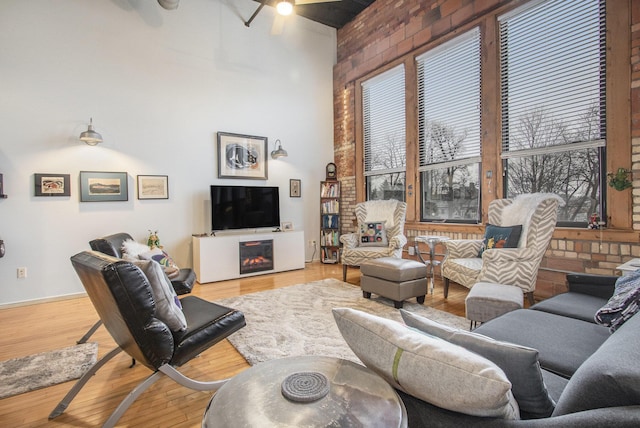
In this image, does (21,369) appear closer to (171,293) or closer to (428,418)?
(171,293)

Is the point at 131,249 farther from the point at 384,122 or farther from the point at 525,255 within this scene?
the point at 384,122

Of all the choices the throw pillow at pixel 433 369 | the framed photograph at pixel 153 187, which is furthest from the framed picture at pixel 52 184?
the throw pillow at pixel 433 369

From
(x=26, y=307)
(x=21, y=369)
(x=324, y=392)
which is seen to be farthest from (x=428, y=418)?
(x=26, y=307)

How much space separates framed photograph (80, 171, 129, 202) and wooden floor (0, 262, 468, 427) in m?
1.37

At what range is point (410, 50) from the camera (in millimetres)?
4789

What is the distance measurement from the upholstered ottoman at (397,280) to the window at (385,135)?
2000mm

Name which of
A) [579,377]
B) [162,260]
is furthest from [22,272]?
[579,377]

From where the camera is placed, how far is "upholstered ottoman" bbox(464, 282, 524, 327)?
212 centimetres

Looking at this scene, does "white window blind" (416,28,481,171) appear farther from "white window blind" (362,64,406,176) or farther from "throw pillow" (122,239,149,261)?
"throw pillow" (122,239,149,261)

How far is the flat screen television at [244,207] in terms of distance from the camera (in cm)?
482

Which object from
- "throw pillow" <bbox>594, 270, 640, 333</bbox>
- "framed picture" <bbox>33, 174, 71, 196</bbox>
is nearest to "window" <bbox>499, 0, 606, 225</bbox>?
"throw pillow" <bbox>594, 270, 640, 333</bbox>

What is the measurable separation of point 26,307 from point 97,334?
5.33 ft

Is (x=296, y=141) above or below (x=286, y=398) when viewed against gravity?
above

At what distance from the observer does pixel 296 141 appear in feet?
19.1
